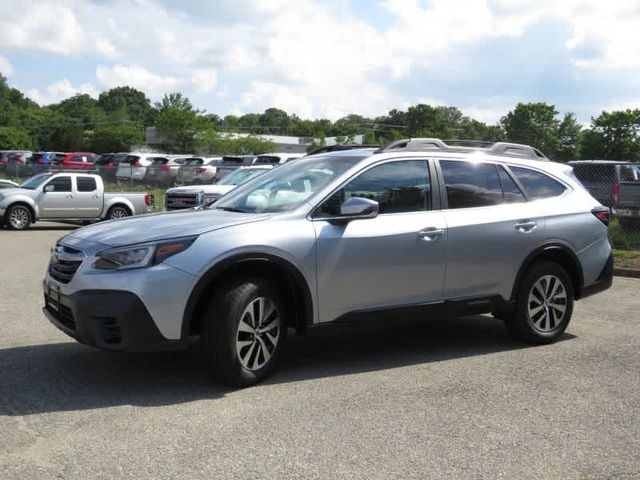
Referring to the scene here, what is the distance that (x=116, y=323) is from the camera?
4797 mm

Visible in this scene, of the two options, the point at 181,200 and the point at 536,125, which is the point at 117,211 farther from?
the point at 536,125

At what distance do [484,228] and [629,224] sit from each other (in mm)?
11175

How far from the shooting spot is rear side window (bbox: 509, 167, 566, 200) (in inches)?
266

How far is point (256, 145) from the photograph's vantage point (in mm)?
67000

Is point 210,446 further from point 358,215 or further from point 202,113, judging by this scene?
point 202,113

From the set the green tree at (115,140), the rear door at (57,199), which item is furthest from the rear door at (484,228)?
the green tree at (115,140)

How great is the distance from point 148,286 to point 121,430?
3.13ft

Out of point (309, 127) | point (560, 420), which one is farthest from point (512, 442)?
point (309, 127)

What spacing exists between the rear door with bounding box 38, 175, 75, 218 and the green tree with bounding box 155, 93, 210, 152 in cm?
4439

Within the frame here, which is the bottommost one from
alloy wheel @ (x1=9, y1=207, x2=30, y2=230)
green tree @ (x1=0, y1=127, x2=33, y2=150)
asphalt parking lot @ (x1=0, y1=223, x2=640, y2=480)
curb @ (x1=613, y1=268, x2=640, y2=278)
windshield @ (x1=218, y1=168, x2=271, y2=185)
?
curb @ (x1=613, y1=268, x2=640, y2=278)

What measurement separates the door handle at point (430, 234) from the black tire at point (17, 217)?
16.0m

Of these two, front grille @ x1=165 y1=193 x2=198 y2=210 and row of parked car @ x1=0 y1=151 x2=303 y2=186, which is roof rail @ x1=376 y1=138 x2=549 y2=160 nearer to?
front grille @ x1=165 y1=193 x2=198 y2=210

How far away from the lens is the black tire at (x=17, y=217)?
62.7ft

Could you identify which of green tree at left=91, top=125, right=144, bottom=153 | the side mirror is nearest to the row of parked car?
the side mirror
